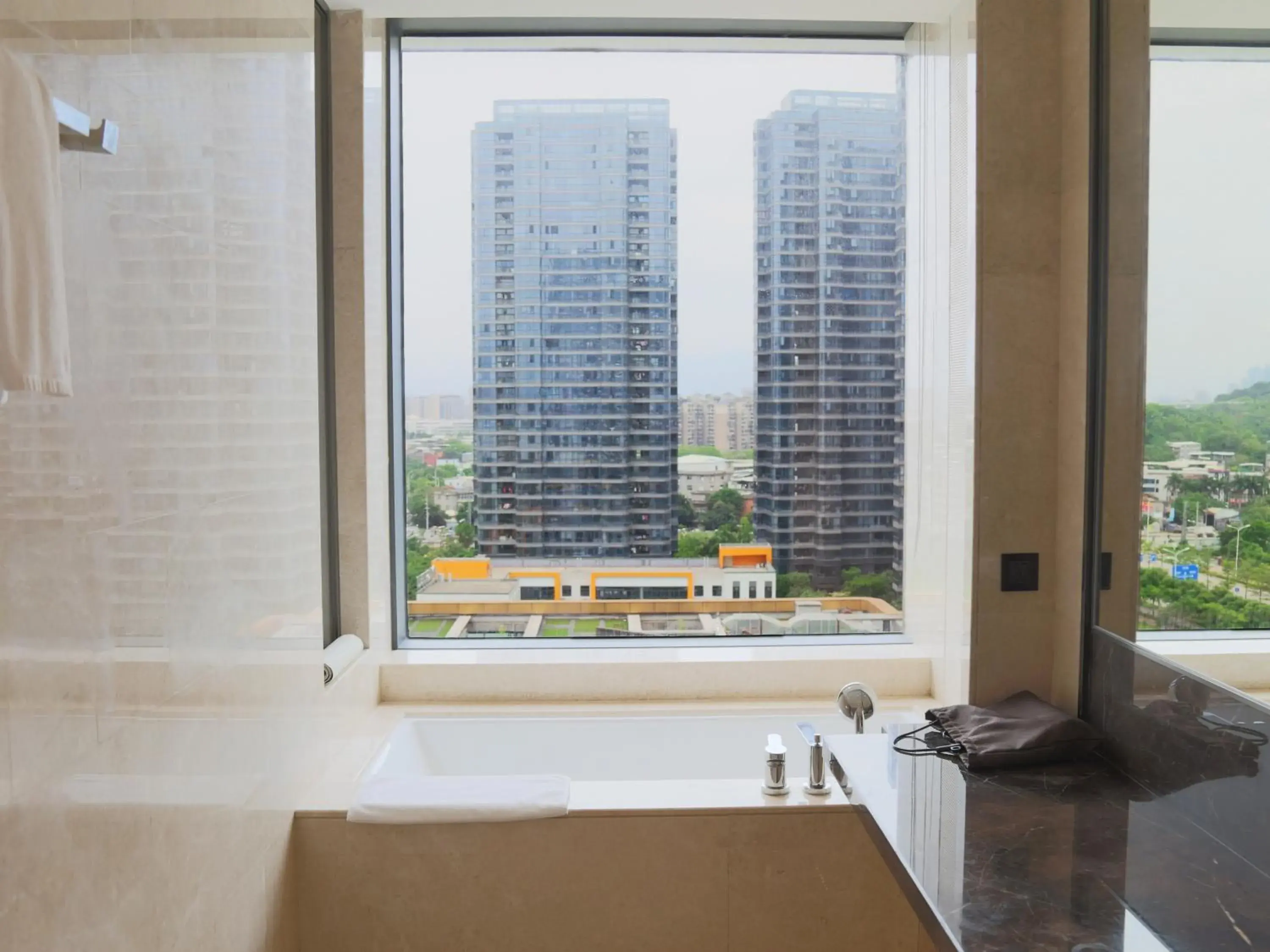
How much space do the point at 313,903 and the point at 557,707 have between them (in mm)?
899

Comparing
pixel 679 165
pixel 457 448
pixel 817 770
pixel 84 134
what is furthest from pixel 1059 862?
pixel 679 165

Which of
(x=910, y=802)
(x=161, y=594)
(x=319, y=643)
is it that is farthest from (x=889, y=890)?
(x=161, y=594)

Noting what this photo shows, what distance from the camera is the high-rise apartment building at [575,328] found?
121 inches

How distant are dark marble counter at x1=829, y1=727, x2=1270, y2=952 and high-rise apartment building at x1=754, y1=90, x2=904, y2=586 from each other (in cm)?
121

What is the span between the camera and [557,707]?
111 inches

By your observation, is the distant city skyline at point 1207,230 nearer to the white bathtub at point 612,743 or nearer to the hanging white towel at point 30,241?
the white bathtub at point 612,743

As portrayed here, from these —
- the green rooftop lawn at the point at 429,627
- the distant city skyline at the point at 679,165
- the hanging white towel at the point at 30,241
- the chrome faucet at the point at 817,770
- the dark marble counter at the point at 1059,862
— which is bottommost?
the chrome faucet at the point at 817,770

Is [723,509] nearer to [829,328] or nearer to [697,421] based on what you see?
[697,421]

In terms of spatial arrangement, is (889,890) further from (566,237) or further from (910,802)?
(566,237)

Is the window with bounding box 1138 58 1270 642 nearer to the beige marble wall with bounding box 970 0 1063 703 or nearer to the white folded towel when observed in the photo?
the beige marble wall with bounding box 970 0 1063 703

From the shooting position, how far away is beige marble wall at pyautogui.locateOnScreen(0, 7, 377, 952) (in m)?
1.20

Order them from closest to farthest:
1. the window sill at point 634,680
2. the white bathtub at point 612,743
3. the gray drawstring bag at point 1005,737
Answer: the gray drawstring bag at point 1005,737, the white bathtub at point 612,743, the window sill at point 634,680

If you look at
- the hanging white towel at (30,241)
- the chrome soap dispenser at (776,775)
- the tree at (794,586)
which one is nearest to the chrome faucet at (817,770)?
the chrome soap dispenser at (776,775)

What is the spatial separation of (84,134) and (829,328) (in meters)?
2.32
